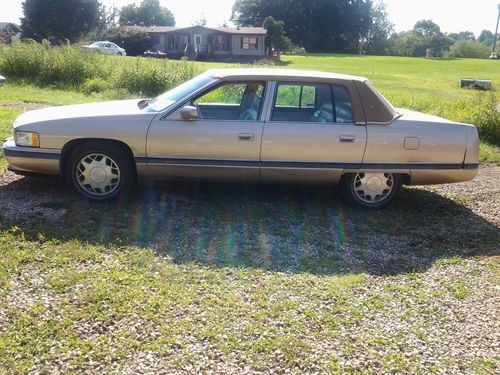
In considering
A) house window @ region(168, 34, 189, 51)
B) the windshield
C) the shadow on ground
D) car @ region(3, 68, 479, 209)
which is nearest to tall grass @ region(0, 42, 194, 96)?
the windshield

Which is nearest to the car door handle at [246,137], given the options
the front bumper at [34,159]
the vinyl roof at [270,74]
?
the vinyl roof at [270,74]

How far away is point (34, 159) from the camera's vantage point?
5.61m

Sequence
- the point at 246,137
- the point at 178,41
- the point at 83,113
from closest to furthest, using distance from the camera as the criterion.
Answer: the point at 246,137
the point at 83,113
the point at 178,41

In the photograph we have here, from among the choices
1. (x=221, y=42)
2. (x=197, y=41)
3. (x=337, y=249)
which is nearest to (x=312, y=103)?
(x=337, y=249)

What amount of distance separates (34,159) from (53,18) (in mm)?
62496

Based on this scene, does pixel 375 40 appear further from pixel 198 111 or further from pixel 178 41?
pixel 198 111

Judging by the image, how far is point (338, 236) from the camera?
5.31m

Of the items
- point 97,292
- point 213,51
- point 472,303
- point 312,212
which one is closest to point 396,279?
point 472,303

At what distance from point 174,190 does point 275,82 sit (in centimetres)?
181

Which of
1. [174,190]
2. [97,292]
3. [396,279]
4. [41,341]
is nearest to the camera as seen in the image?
[41,341]

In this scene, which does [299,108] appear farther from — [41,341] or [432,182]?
[41,341]

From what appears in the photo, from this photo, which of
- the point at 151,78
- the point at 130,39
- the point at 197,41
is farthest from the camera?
the point at 197,41

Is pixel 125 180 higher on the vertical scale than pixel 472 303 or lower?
higher

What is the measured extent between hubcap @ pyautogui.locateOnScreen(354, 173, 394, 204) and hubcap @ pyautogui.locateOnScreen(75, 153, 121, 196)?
2.78 metres
